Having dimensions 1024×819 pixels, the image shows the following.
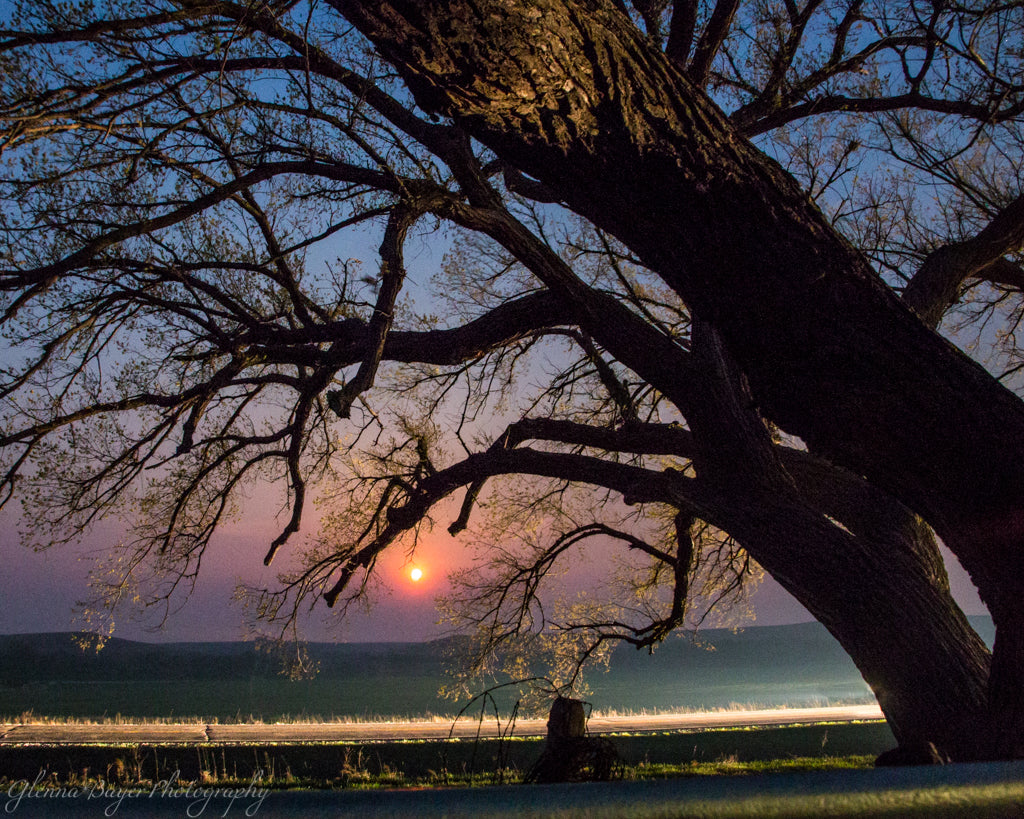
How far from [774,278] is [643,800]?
2973 millimetres

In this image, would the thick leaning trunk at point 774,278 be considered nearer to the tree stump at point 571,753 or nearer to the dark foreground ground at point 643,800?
the tree stump at point 571,753

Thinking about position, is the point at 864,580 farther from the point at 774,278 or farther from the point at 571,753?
the point at 571,753

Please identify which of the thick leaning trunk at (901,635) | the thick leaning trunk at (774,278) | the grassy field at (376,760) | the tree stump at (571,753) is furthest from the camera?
the grassy field at (376,760)

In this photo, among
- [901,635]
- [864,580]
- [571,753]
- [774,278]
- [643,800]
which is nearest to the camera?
[643,800]

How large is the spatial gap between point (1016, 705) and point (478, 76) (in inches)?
162

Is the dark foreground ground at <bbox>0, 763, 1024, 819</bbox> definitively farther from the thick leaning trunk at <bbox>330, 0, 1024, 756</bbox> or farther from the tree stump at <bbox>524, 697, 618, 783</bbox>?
the thick leaning trunk at <bbox>330, 0, 1024, 756</bbox>

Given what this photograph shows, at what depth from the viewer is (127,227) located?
18.5ft

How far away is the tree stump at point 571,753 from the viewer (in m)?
2.69

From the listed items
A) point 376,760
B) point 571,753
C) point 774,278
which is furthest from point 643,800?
point 376,760

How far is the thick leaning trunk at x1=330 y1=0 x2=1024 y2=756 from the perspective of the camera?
3328mm

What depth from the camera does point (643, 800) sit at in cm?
94

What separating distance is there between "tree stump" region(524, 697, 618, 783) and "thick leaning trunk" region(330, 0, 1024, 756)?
1.88m

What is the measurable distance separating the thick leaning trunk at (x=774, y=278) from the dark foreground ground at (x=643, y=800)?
8.18 ft

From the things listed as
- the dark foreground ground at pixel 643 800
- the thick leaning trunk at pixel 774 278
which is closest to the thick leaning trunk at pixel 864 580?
the thick leaning trunk at pixel 774 278
